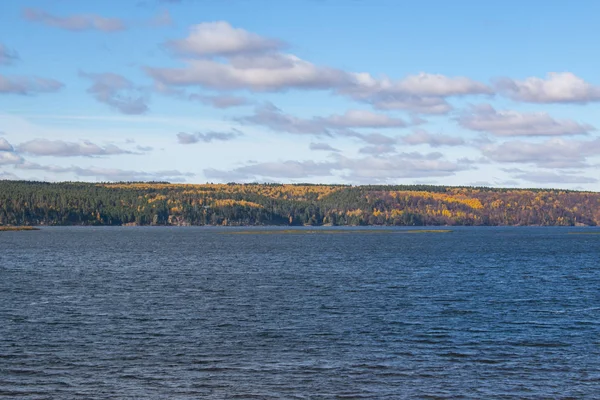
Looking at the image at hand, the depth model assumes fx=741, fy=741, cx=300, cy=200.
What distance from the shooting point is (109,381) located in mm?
36062

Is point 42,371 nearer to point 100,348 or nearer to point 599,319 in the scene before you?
point 100,348

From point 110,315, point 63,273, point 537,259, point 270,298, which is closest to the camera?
point 110,315

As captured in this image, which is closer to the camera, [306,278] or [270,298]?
[270,298]

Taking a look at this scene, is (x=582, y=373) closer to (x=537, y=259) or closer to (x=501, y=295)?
(x=501, y=295)

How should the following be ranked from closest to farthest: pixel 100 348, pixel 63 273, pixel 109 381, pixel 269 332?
pixel 109 381, pixel 100 348, pixel 269 332, pixel 63 273

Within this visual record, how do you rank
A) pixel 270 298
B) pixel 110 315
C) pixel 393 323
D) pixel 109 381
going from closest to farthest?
pixel 109 381
pixel 393 323
pixel 110 315
pixel 270 298

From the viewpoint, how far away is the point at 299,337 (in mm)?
47781

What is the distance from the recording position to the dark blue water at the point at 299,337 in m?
35.5

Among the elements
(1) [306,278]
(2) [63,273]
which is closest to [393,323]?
(1) [306,278]

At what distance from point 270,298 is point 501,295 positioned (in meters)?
22.7

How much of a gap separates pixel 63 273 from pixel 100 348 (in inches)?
2328

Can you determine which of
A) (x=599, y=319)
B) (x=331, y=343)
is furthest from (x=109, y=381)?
(x=599, y=319)

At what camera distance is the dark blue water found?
35.5 metres

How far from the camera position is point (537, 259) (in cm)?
13338
